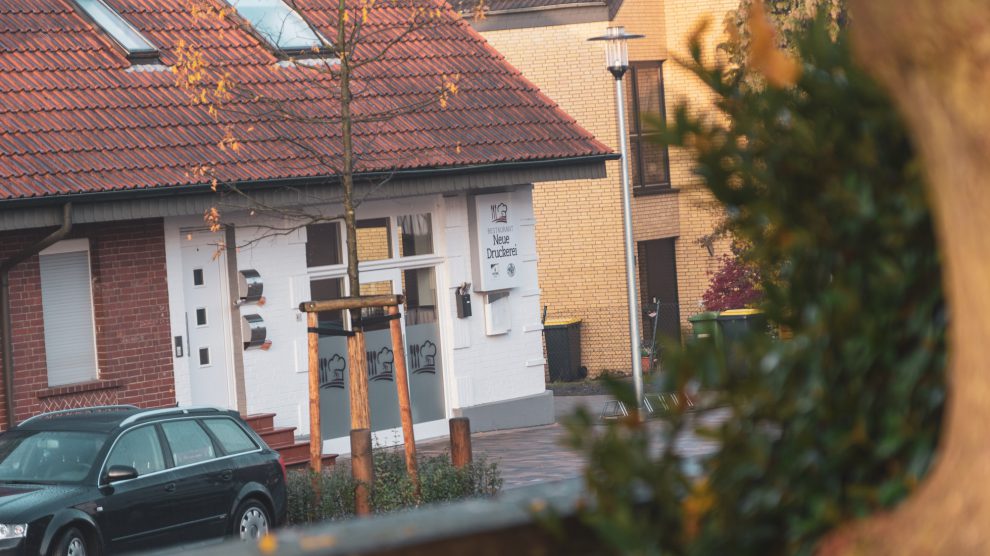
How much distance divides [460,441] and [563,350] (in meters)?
16.8

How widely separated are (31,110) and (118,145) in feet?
3.22

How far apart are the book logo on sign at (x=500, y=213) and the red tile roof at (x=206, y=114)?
1066mm

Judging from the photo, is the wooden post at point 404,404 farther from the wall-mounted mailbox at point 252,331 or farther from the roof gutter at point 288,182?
the wall-mounted mailbox at point 252,331

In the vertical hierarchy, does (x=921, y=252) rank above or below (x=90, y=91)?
below

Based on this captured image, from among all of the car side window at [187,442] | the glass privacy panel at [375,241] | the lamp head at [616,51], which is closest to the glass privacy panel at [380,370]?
the glass privacy panel at [375,241]

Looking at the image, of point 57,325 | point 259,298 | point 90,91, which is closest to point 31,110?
point 90,91

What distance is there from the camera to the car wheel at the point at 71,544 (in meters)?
11.8

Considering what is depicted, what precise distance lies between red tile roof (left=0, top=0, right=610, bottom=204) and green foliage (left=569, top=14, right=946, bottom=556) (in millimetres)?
13788

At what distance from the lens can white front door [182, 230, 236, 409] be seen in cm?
1822

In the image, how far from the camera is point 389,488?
46.3 ft

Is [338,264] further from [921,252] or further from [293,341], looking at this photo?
[921,252]

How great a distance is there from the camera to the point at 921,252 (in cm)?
272

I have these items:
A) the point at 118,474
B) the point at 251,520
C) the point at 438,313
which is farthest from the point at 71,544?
the point at 438,313

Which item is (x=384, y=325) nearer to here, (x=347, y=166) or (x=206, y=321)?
(x=206, y=321)
